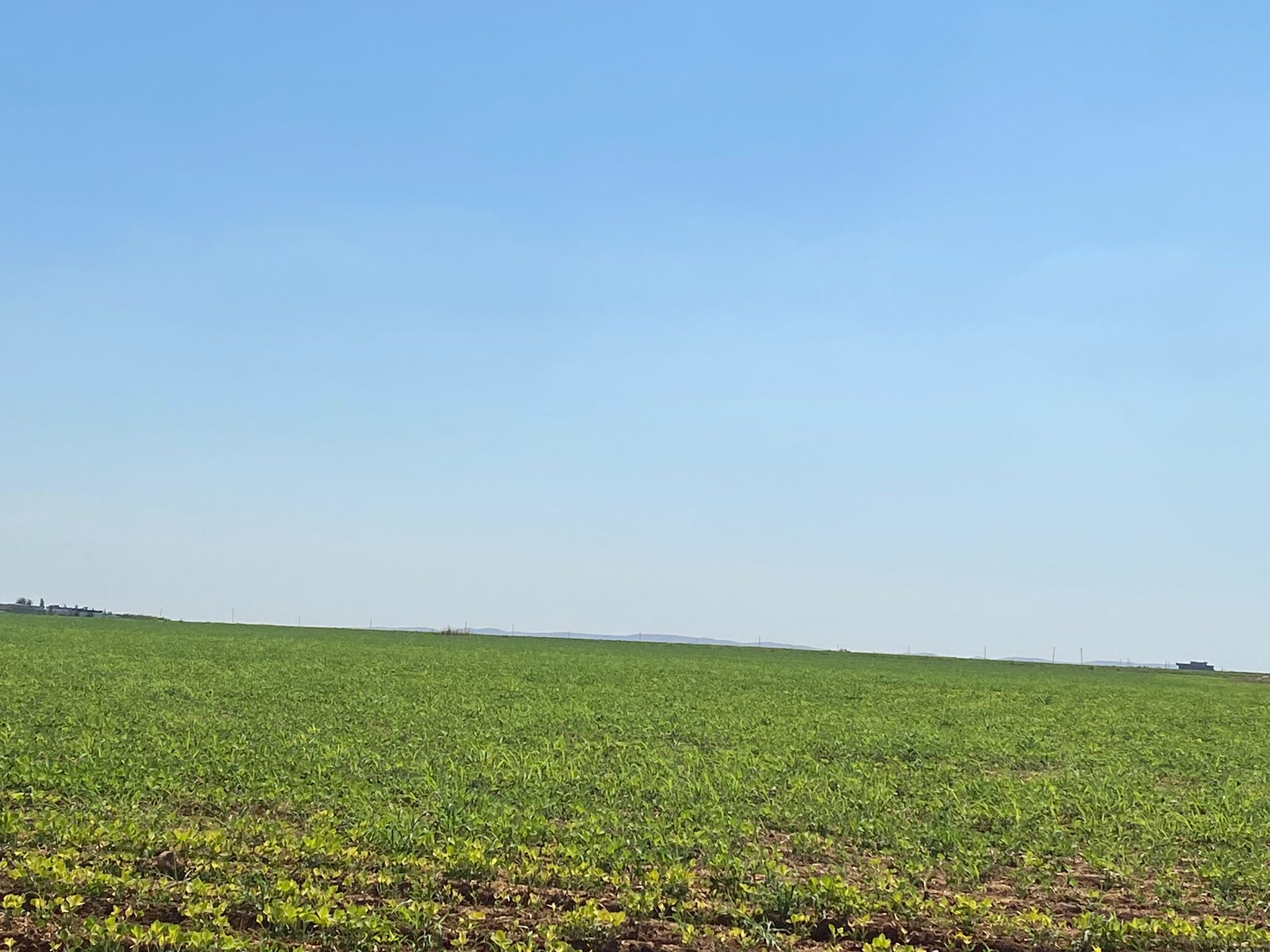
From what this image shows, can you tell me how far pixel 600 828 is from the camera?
43.8 ft

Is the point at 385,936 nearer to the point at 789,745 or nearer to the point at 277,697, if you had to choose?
the point at 789,745

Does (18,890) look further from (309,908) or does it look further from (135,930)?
(309,908)

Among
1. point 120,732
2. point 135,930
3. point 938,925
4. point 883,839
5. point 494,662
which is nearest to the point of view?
point 135,930

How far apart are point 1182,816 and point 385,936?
13035mm

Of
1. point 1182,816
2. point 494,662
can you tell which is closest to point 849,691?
point 494,662

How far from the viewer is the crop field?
31.5ft

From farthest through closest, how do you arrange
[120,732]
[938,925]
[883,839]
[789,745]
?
[789,745] < [120,732] < [883,839] < [938,925]

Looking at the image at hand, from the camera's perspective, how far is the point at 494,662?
5578 cm

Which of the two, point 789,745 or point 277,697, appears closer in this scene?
point 789,745

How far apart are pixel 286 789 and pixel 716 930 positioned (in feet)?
26.6

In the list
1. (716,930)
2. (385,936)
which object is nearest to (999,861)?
(716,930)

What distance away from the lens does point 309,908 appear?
30.5ft

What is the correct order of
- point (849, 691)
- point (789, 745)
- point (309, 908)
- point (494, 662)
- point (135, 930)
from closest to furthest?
point (135, 930) → point (309, 908) → point (789, 745) → point (849, 691) → point (494, 662)

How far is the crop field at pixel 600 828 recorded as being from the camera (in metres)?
9.61
